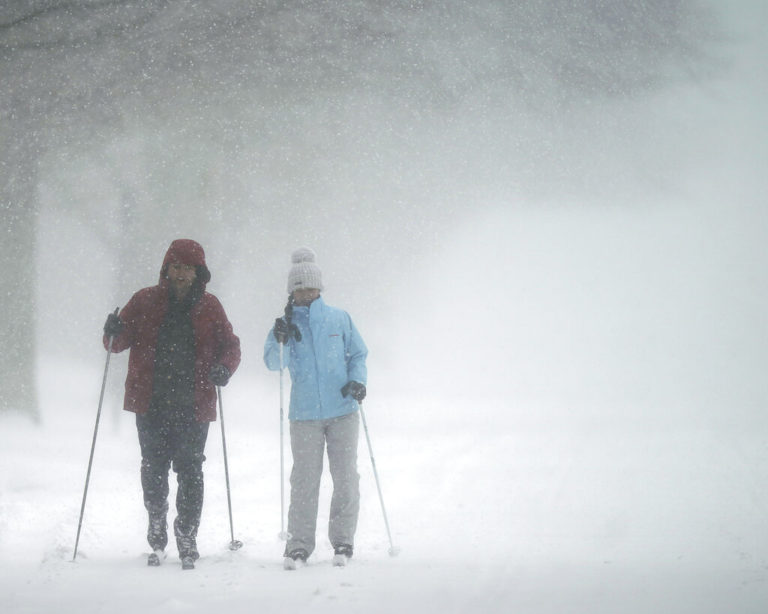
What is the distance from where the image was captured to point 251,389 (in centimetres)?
1209

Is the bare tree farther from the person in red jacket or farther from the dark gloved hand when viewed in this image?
the dark gloved hand

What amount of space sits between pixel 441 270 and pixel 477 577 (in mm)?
13601

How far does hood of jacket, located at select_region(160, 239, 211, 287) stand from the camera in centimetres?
321

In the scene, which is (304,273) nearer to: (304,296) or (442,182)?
(304,296)

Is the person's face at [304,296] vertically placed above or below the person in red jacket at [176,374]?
above

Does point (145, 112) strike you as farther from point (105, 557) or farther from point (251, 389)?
point (105, 557)

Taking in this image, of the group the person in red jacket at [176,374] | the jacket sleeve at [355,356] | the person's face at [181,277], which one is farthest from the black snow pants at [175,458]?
the jacket sleeve at [355,356]

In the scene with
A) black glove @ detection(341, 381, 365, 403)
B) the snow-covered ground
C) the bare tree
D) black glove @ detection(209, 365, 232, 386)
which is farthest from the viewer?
the bare tree

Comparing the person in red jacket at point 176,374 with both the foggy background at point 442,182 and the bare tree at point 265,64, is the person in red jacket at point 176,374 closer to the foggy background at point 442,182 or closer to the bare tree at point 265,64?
the bare tree at point 265,64

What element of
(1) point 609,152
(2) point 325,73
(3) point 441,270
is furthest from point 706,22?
(3) point 441,270

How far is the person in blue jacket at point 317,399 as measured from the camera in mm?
3318

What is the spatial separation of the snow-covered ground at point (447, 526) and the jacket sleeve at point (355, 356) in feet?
2.79

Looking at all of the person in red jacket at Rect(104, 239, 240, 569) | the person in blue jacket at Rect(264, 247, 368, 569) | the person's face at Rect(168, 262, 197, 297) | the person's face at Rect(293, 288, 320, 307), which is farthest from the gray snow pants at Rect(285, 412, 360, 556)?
the person's face at Rect(168, 262, 197, 297)

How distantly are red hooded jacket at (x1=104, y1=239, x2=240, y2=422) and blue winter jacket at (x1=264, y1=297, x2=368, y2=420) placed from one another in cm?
25
